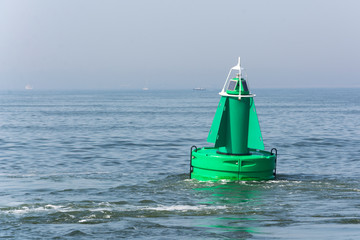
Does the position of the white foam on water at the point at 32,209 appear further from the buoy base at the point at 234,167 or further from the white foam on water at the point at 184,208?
the buoy base at the point at 234,167

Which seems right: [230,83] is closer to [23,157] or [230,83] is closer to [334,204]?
[334,204]

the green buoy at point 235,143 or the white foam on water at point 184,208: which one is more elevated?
the green buoy at point 235,143

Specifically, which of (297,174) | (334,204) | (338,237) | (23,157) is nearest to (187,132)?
(23,157)

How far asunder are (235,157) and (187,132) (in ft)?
117

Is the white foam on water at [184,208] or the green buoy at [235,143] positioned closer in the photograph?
the white foam on water at [184,208]

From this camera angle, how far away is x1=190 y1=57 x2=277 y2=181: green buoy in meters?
24.0

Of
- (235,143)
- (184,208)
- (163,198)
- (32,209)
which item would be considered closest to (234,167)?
(235,143)

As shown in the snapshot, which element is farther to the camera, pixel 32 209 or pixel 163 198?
pixel 163 198

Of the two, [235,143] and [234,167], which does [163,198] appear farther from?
[235,143]

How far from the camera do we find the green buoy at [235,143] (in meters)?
24.0

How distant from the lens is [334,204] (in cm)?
2094

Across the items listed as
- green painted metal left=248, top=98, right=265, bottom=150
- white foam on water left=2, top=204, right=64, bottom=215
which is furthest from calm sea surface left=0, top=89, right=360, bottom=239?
green painted metal left=248, top=98, right=265, bottom=150

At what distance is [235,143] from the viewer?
24812mm

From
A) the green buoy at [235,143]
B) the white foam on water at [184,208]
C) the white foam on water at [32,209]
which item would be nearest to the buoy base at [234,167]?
the green buoy at [235,143]
